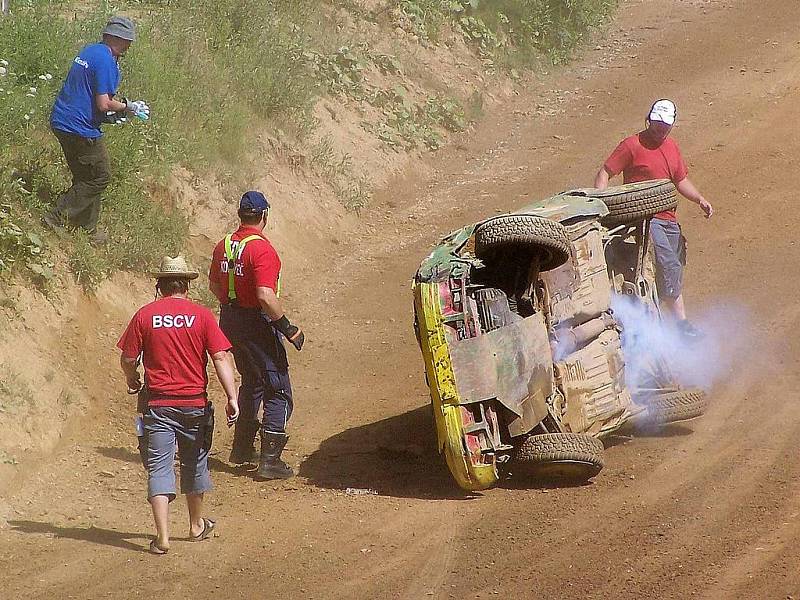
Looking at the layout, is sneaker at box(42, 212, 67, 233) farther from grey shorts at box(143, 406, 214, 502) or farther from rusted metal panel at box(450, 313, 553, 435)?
rusted metal panel at box(450, 313, 553, 435)

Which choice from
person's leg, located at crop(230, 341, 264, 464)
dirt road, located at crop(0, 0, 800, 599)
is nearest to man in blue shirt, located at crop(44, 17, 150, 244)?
dirt road, located at crop(0, 0, 800, 599)

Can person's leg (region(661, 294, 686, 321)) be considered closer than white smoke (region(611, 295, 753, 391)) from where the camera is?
No

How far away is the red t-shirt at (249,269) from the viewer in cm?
762

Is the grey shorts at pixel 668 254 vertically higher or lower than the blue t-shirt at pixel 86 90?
lower

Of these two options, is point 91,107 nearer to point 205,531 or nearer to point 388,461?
point 388,461

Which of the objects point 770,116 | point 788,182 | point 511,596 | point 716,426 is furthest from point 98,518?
point 770,116

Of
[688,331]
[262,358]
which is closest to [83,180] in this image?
[262,358]

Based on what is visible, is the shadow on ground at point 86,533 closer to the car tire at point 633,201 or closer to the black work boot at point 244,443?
the black work boot at point 244,443

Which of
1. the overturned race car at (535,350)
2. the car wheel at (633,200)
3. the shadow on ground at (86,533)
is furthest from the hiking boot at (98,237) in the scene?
the car wheel at (633,200)

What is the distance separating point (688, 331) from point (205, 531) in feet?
15.9

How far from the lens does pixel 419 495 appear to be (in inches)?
296

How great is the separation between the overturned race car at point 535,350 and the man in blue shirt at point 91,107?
3297mm

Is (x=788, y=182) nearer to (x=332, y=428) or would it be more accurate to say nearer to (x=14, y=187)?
(x=332, y=428)

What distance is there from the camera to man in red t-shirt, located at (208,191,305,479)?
7652 millimetres
